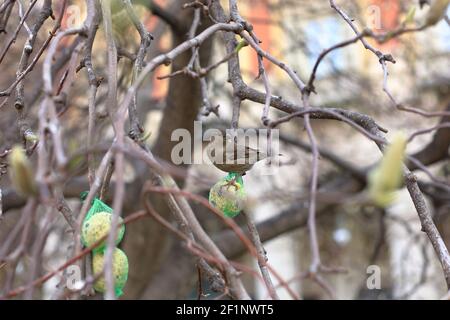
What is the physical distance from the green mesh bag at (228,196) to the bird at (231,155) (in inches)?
1.4

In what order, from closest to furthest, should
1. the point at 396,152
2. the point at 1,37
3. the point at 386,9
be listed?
the point at 396,152
the point at 1,37
the point at 386,9

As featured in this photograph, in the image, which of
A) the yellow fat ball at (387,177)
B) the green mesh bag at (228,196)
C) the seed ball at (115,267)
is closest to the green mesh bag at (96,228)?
the seed ball at (115,267)

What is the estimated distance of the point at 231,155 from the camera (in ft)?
5.61

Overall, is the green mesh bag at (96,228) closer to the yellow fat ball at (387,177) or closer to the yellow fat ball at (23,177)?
the yellow fat ball at (23,177)

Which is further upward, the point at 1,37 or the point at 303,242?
the point at 303,242

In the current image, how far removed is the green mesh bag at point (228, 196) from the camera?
1688 millimetres

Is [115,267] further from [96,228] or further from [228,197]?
[228,197]

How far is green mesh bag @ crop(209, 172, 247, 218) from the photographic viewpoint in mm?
1688

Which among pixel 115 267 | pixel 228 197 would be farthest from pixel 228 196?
pixel 115 267

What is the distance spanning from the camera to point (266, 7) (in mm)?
5309

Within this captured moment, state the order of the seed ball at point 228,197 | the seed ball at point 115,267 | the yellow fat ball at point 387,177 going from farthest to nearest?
the seed ball at point 228,197
the seed ball at point 115,267
the yellow fat ball at point 387,177
